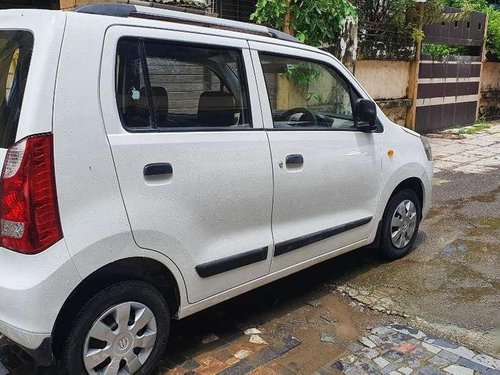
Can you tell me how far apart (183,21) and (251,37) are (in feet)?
1.57

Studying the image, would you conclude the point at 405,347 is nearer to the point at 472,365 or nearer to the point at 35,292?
the point at 472,365

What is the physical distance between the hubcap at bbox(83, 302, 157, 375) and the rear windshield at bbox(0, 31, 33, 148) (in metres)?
0.94

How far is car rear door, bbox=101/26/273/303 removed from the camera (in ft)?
8.18

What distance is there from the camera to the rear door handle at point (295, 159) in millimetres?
3217

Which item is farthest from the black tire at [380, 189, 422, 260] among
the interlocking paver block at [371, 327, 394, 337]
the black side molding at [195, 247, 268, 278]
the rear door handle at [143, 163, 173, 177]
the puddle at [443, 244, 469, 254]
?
the rear door handle at [143, 163, 173, 177]

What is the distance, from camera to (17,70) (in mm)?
2346

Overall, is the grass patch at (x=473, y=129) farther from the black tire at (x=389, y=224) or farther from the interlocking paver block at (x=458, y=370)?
the interlocking paver block at (x=458, y=370)

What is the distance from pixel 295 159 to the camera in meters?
3.26

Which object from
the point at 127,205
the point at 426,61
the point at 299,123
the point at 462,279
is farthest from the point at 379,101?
the point at 127,205

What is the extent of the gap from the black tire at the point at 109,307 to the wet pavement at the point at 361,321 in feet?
0.95

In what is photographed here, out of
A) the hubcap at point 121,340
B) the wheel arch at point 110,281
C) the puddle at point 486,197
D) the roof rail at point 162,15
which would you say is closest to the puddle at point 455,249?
the puddle at point 486,197

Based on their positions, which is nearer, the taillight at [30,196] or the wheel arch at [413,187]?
the taillight at [30,196]

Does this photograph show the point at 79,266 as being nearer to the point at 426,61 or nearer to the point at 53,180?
the point at 53,180

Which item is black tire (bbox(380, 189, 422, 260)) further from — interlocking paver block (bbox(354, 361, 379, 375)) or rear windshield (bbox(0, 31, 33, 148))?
rear windshield (bbox(0, 31, 33, 148))
